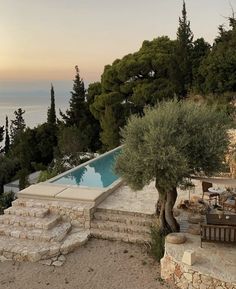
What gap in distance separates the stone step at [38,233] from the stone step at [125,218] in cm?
102

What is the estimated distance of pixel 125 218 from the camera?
34.9 ft

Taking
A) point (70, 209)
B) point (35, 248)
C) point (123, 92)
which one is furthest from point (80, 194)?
point (123, 92)

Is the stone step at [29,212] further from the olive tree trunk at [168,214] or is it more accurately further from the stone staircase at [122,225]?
the olive tree trunk at [168,214]

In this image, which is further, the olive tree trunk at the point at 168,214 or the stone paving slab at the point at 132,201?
the stone paving slab at the point at 132,201

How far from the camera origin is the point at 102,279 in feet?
27.2

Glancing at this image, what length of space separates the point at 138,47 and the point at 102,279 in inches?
1150

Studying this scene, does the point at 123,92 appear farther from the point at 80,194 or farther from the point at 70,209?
the point at 70,209

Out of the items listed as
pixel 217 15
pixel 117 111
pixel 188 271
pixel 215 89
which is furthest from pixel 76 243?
pixel 217 15

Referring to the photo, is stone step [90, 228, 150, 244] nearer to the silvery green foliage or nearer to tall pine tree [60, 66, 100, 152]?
the silvery green foliage

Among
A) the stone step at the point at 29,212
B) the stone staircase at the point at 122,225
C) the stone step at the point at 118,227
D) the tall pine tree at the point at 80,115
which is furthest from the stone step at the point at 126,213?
the tall pine tree at the point at 80,115

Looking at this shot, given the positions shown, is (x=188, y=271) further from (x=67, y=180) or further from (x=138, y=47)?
(x=138, y=47)

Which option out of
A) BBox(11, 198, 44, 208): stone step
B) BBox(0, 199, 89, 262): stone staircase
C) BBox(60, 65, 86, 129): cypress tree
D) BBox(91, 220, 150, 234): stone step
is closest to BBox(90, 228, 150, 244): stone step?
BBox(91, 220, 150, 234): stone step

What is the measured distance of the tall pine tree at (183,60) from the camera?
2859 centimetres

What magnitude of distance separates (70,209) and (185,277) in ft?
14.8
